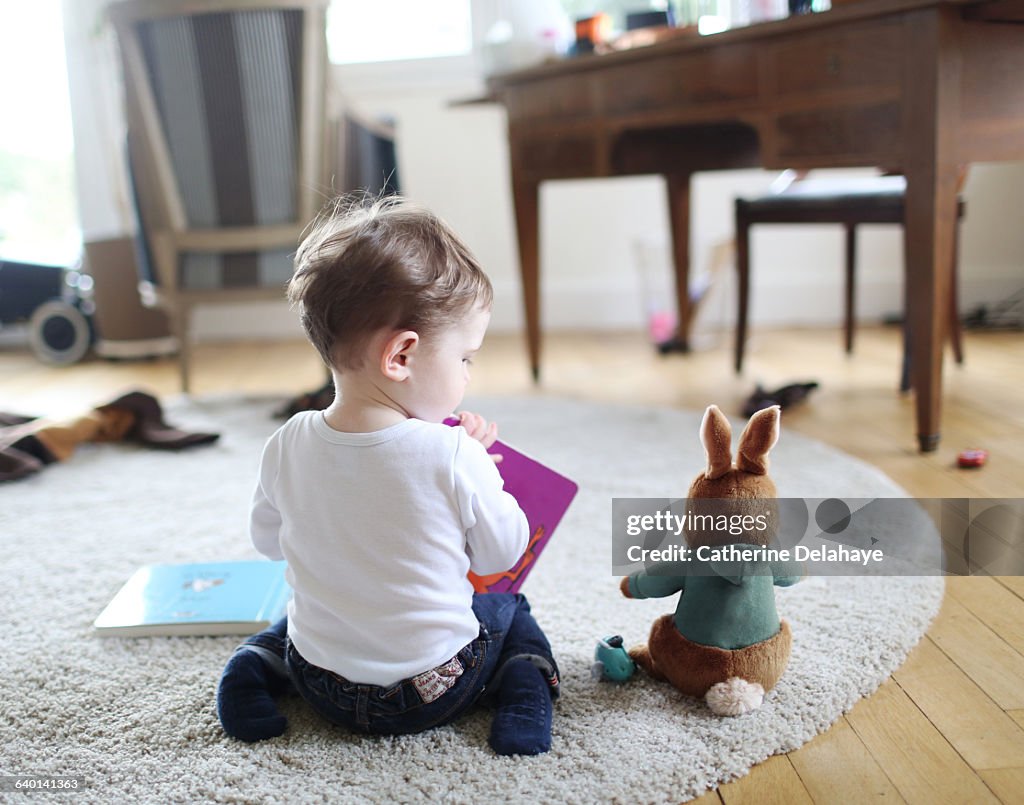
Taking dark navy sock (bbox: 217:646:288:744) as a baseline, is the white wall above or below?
above

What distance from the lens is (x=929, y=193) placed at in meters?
1.48

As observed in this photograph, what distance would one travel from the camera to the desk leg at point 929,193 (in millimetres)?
1426

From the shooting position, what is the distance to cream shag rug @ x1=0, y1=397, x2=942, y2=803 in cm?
82

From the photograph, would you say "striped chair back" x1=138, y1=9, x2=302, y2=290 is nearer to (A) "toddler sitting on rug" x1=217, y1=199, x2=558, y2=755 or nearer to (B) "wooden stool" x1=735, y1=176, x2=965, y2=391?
(B) "wooden stool" x1=735, y1=176, x2=965, y2=391

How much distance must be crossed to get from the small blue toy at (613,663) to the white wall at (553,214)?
2.06 meters

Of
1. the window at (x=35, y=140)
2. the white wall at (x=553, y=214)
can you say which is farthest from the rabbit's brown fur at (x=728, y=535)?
the window at (x=35, y=140)

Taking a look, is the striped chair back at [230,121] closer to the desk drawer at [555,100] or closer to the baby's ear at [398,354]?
the desk drawer at [555,100]

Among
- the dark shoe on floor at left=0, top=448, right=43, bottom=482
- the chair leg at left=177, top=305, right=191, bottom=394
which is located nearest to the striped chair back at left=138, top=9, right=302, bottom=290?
the chair leg at left=177, top=305, right=191, bottom=394

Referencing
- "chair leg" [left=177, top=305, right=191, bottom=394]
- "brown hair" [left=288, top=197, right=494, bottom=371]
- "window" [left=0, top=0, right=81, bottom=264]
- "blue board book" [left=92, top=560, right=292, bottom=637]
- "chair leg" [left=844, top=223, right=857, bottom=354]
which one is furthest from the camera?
"window" [left=0, top=0, right=81, bottom=264]

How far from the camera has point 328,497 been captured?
2.76 ft

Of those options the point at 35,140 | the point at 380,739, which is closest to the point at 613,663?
the point at 380,739

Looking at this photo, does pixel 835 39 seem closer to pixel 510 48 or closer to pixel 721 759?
pixel 510 48

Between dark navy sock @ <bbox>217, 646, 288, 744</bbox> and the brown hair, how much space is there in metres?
0.31

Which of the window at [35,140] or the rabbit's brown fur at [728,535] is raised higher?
the window at [35,140]
